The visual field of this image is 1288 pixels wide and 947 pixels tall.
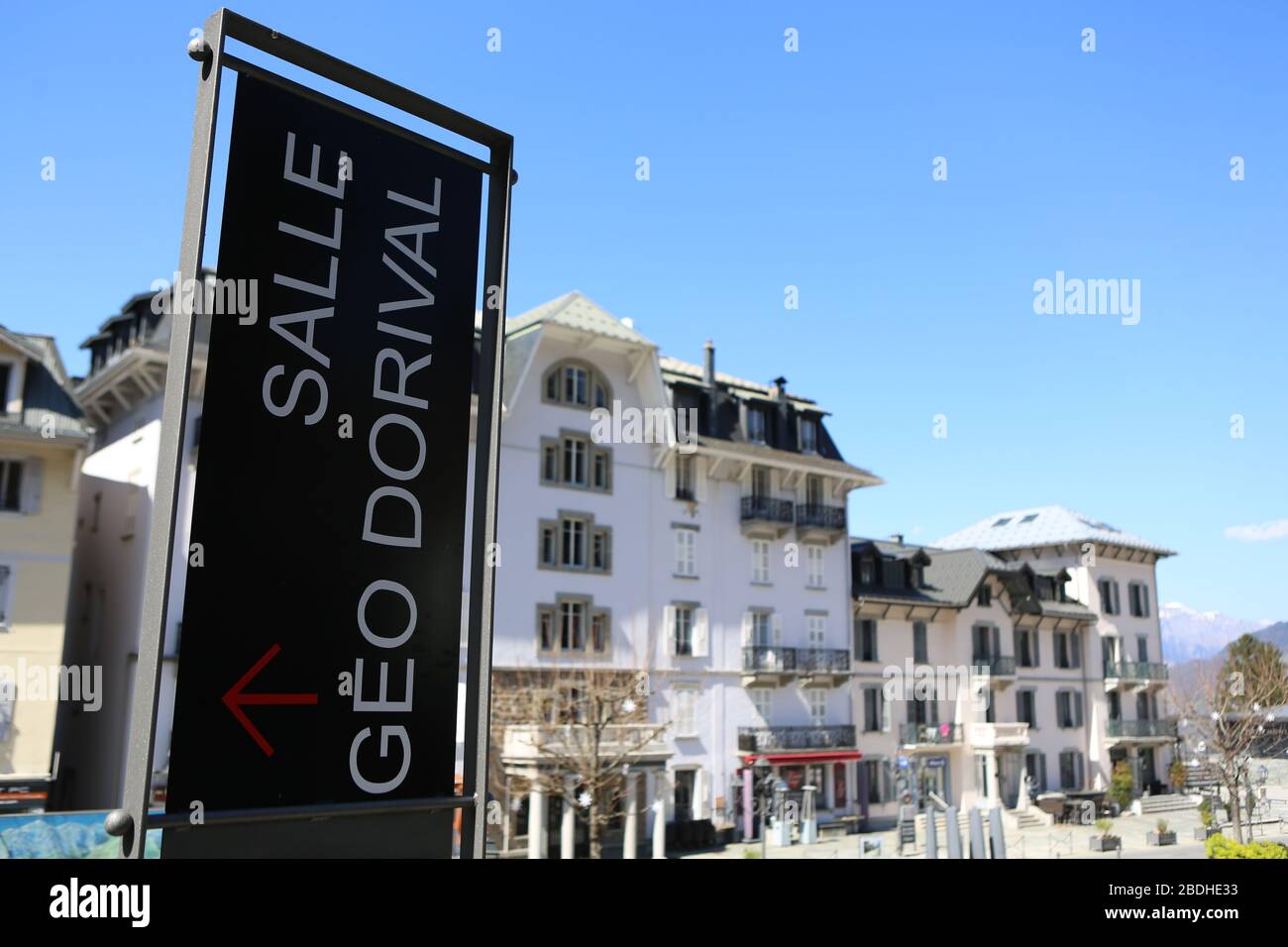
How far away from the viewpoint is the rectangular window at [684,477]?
38.9m

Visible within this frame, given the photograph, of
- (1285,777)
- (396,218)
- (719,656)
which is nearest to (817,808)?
(719,656)

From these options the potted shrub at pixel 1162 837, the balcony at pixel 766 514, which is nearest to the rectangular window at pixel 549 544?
the balcony at pixel 766 514

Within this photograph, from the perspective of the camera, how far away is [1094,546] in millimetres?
57031

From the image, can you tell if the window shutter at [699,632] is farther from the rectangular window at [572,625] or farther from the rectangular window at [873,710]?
the rectangular window at [873,710]

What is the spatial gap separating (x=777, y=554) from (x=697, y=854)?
12352mm

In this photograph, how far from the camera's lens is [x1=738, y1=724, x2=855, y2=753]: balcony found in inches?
1531

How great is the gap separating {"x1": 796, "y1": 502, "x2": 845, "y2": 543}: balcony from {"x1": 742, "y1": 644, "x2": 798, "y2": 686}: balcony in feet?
16.1

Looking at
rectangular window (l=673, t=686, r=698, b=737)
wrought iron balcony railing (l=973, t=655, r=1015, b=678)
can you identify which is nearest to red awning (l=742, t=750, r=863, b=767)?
rectangular window (l=673, t=686, r=698, b=737)

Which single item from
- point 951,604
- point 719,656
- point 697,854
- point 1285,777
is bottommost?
point 697,854

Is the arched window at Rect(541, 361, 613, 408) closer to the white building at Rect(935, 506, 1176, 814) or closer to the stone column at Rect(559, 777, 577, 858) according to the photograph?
the stone column at Rect(559, 777, 577, 858)

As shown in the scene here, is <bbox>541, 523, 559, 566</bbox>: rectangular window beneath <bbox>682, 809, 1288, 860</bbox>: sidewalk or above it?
above

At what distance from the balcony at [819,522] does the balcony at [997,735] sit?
38.1 ft

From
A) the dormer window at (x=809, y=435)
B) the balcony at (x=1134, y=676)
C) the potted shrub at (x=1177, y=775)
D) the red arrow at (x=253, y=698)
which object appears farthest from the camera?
the balcony at (x=1134, y=676)
